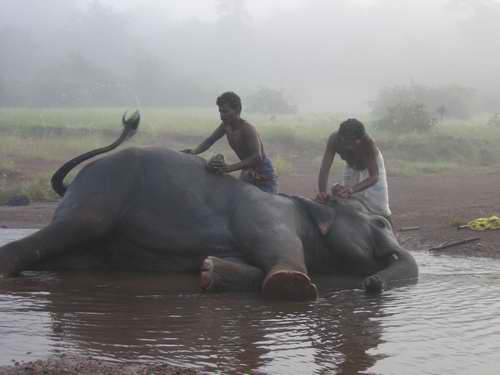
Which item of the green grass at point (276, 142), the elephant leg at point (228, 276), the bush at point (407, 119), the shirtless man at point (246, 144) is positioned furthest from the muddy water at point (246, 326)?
the bush at point (407, 119)

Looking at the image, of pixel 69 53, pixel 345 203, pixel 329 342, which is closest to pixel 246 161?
pixel 345 203

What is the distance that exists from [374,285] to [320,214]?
0.90 meters

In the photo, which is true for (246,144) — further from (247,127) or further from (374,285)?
(374,285)

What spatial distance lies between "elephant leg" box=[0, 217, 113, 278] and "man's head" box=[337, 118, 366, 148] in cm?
214

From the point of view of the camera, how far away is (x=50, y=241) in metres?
6.24

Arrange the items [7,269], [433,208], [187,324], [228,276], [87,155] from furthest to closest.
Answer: [433,208]
[87,155]
[7,269]
[228,276]
[187,324]

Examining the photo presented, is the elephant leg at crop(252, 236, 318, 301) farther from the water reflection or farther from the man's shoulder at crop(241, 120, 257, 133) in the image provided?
the man's shoulder at crop(241, 120, 257, 133)

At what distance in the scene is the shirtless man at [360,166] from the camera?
24.0 feet

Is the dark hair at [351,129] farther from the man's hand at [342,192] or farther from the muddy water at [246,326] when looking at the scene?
the muddy water at [246,326]

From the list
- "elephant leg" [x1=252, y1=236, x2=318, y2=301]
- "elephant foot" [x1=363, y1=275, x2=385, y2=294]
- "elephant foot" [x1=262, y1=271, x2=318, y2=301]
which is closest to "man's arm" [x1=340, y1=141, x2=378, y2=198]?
"elephant foot" [x1=363, y1=275, x2=385, y2=294]

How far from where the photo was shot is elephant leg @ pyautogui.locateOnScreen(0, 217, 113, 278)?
243 inches

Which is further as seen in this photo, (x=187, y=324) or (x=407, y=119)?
(x=407, y=119)

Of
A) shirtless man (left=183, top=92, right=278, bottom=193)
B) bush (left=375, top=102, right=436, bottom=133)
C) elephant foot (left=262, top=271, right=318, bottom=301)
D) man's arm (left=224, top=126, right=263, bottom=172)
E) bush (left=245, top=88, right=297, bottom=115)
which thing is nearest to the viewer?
elephant foot (left=262, top=271, right=318, bottom=301)

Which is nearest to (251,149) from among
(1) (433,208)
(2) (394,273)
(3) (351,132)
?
(3) (351,132)
